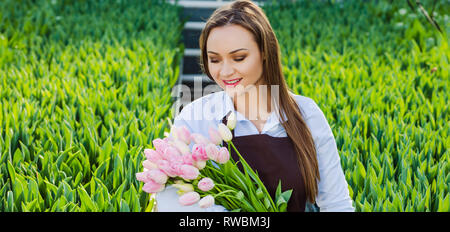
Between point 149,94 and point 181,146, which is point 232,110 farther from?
point 149,94

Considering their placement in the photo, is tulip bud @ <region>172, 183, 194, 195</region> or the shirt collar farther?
the shirt collar

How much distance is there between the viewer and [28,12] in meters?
5.60

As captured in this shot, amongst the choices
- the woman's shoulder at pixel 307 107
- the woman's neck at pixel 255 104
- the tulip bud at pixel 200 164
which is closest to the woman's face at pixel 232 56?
the woman's neck at pixel 255 104

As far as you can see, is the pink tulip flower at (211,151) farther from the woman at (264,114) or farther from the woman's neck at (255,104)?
the woman's neck at (255,104)

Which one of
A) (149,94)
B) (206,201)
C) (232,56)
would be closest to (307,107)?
(232,56)

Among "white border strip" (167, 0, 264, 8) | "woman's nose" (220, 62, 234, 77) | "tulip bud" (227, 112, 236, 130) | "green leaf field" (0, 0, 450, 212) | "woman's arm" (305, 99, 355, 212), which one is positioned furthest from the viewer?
"white border strip" (167, 0, 264, 8)

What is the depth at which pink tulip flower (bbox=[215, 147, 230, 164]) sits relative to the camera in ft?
4.99

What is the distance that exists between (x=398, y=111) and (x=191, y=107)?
→ 1559mm

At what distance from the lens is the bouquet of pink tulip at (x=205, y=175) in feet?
4.88

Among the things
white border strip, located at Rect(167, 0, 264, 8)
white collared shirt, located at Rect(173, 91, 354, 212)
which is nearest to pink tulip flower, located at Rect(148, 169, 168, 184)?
white collared shirt, located at Rect(173, 91, 354, 212)

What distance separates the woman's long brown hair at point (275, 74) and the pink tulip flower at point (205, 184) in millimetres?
411

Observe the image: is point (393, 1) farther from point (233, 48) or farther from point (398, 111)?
point (233, 48)

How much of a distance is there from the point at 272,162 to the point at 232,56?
39 cm

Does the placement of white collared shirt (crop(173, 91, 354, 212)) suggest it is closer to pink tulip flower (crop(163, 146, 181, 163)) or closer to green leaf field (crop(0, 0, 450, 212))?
green leaf field (crop(0, 0, 450, 212))
